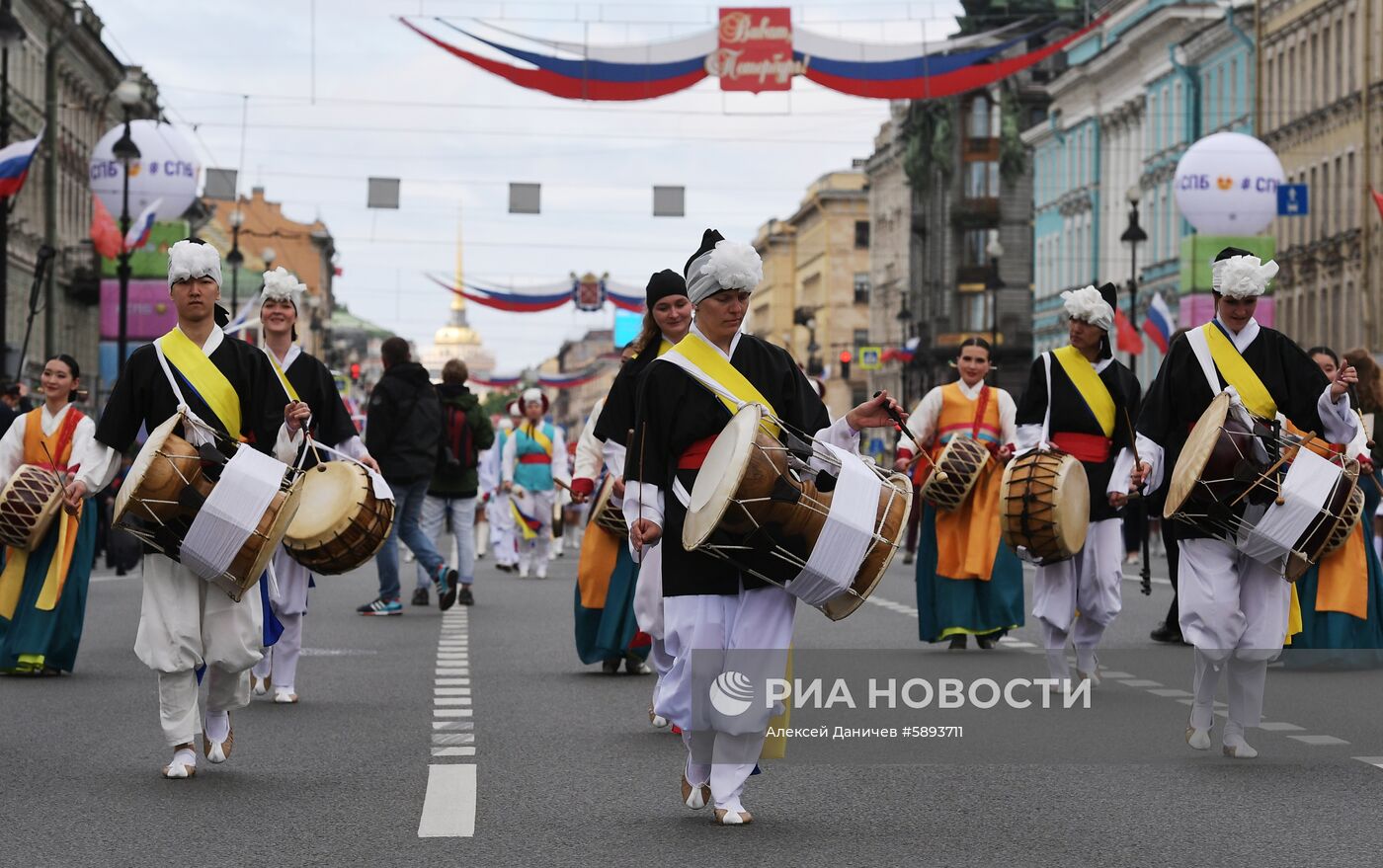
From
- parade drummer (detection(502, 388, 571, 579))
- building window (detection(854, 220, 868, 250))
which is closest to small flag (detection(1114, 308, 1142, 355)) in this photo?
parade drummer (detection(502, 388, 571, 579))

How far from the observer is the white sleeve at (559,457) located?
2545cm

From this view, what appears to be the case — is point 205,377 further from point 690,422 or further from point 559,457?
point 559,457

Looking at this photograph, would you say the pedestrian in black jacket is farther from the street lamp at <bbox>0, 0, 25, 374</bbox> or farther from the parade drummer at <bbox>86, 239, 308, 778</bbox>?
the street lamp at <bbox>0, 0, 25, 374</bbox>

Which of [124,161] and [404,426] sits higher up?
[124,161]

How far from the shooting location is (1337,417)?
11211mm

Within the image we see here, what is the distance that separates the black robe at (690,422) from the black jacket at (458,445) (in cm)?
1333

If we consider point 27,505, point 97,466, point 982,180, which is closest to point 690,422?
point 97,466

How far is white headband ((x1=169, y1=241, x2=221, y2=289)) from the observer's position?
1055 centimetres

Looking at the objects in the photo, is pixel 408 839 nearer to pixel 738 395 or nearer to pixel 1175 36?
pixel 738 395

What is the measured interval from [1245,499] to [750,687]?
2.83 meters

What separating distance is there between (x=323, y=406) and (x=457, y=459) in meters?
10.3

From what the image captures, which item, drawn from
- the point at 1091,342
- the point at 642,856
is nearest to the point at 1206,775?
the point at 642,856

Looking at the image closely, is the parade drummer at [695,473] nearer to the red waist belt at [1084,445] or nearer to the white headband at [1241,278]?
the white headband at [1241,278]

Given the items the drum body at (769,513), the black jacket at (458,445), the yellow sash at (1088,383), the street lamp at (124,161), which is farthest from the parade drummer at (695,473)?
the street lamp at (124,161)
